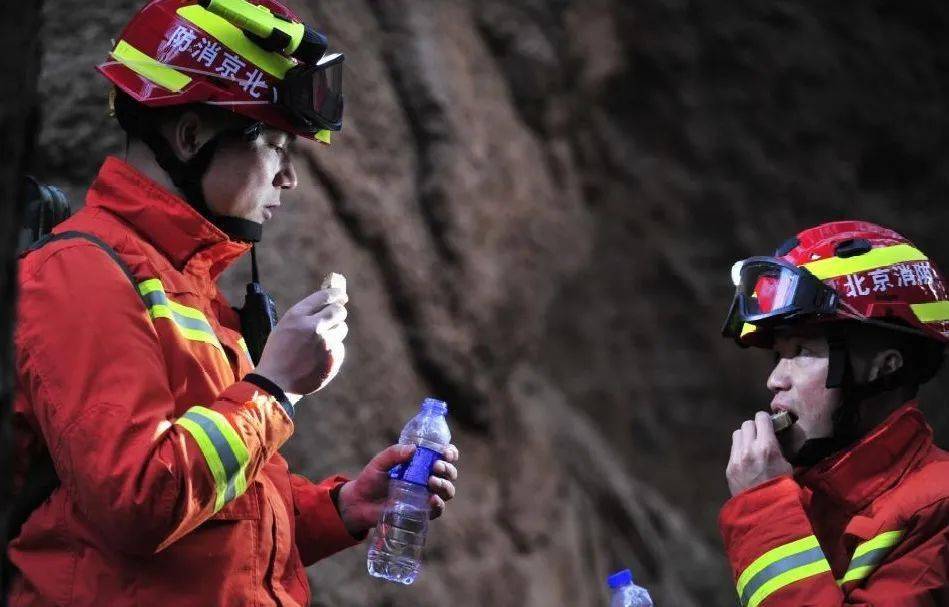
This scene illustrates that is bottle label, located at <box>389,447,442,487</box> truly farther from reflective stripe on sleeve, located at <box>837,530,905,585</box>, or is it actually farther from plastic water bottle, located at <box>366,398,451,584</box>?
reflective stripe on sleeve, located at <box>837,530,905,585</box>

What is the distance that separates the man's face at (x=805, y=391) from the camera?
Answer: 3.19 m

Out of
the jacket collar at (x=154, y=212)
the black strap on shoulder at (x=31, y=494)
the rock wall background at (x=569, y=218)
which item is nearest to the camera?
the black strap on shoulder at (x=31, y=494)

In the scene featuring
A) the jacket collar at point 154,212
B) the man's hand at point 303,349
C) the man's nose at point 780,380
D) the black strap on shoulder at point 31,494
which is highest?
the jacket collar at point 154,212

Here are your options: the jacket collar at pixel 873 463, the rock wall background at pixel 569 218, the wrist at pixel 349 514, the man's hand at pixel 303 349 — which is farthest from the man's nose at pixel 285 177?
the rock wall background at pixel 569 218

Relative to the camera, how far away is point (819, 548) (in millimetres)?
2877

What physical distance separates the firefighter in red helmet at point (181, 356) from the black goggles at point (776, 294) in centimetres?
93

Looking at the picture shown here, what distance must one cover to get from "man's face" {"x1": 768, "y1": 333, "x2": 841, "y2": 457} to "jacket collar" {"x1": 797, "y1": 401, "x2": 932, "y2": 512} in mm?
Answer: 110

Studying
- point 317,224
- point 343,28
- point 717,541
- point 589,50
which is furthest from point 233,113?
point 717,541

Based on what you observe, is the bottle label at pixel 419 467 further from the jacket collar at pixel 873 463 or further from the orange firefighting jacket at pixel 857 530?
the jacket collar at pixel 873 463

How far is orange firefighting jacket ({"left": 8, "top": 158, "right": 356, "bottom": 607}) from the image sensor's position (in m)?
2.38

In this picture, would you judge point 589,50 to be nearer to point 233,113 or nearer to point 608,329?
point 608,329

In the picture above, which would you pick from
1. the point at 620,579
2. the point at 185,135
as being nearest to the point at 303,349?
the point at 185,135

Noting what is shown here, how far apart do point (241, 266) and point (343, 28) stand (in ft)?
5.73

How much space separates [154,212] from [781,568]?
5.52 ft
